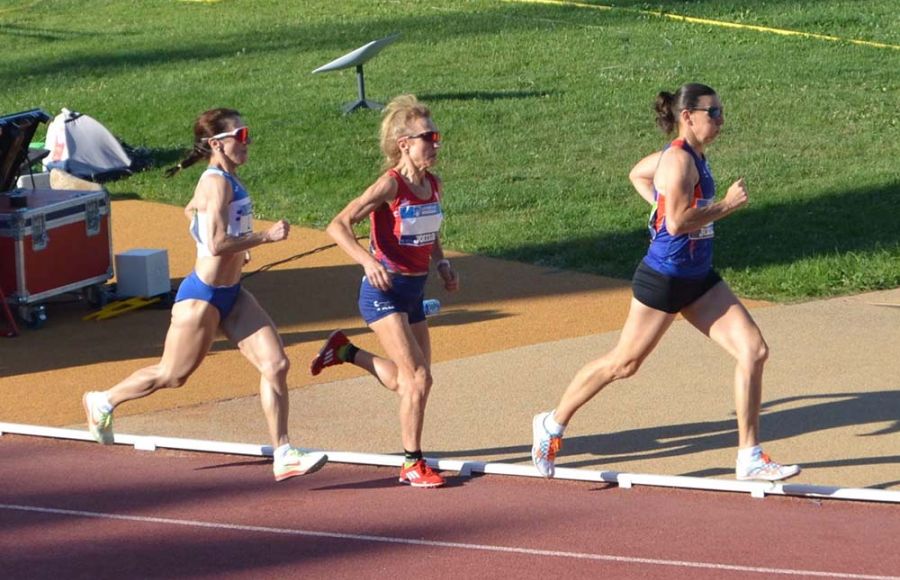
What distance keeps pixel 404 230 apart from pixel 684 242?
1.31 m

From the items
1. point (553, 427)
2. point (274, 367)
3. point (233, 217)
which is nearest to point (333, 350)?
point (274, 367)

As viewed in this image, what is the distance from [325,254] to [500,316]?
8.88 ft

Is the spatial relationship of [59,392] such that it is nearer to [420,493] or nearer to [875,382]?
[420,493]

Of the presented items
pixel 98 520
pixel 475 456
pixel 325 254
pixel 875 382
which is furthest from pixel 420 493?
pixel 325 254

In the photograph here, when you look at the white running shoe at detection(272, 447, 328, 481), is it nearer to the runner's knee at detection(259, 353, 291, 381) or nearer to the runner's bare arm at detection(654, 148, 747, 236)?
the runner's knee at detection(259, 353, 291, 381)

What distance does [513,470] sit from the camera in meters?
7.86

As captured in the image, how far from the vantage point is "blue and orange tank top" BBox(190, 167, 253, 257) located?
7465 millimetres

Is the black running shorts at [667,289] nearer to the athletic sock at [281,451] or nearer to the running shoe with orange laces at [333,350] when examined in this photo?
the running shoe with orange laces at [333,350]

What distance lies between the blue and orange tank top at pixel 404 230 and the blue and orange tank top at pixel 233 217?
1.96 ft

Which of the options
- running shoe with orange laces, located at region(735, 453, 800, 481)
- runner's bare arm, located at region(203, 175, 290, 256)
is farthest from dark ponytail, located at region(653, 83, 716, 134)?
runner's bare arm, located at region(203, 175, 290, 256)

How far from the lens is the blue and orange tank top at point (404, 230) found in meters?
7.49

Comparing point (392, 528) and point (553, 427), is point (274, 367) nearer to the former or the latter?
point (392, 528)

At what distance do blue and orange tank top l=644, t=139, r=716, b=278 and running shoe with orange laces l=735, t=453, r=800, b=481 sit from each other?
0.91 metres

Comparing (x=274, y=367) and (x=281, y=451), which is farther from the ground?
(x=274, y=367)
